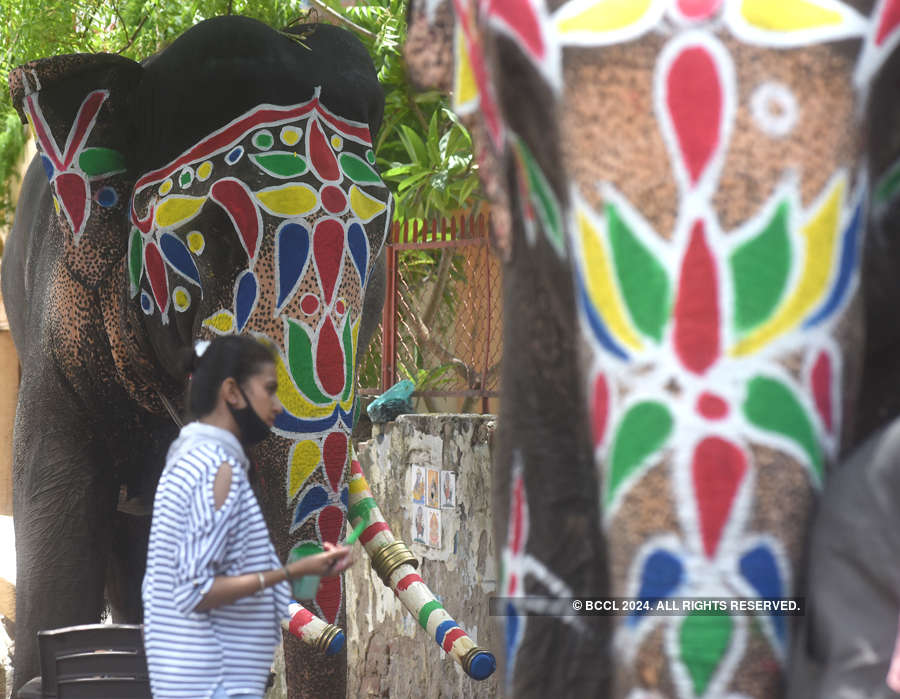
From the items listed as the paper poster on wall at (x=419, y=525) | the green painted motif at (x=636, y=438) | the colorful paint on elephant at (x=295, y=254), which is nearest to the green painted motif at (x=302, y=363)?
the colorful paint on elephant at (x=295, y=254)

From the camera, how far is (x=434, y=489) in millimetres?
5633

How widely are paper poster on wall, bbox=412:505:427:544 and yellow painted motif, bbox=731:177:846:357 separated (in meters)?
3.95

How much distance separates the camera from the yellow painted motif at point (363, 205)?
13.6 feet

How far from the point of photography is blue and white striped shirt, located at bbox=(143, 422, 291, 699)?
110 inches

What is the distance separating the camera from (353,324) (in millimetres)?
4043

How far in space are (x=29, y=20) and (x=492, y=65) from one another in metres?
3.23

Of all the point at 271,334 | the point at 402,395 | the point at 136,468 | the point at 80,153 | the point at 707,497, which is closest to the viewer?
the point at 707,497

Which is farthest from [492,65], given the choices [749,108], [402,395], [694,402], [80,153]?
[402,395]

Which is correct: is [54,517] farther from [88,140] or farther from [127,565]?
[88,140]

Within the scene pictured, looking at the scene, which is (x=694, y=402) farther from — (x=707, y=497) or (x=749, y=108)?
(x=749, y=108)

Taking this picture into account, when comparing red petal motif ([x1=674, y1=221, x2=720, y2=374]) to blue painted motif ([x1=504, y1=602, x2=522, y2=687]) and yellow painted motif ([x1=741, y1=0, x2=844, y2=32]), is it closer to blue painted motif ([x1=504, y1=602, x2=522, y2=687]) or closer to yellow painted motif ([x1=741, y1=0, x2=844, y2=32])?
yellow painted motif ([x1=741, y1=0, x2=844, y2=32])

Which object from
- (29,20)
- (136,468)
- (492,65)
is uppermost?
(29,20)

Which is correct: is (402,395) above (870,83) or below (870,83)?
below

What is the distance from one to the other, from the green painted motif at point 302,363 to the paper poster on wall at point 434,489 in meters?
1.80
